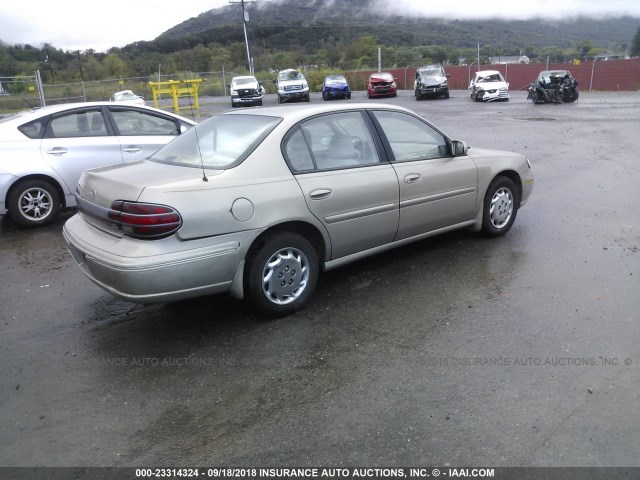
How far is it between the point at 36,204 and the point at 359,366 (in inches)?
215

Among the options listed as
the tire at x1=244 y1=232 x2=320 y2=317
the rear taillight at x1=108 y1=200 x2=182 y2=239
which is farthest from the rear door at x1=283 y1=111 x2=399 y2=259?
the rear taillight at x1=108 y1=200 x2=182 y2=239

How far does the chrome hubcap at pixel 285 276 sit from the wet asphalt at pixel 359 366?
0.20 m

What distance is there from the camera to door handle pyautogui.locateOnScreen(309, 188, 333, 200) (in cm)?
430

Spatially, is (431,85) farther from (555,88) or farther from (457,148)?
(457,148)

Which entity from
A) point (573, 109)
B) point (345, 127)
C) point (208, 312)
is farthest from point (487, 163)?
point (573, 109)

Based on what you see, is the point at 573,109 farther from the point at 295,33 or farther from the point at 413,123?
the point at 295,33

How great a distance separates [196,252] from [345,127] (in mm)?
1849

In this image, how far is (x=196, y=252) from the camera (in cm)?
375

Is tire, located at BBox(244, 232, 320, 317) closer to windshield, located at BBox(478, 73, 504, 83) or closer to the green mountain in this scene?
windshield, located at BBox(478, 73, 504, 83)

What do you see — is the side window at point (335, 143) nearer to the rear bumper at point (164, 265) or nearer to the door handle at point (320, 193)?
the door handle at point (320, 193)

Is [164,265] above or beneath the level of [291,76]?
beneath

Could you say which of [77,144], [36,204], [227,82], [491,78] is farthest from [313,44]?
[36,204]

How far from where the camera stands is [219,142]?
4574mm

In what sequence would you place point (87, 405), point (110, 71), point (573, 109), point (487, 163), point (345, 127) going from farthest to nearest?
point (110, 71), point (573, 109), point (487, 163), point (345, 127), point (87, 405)
